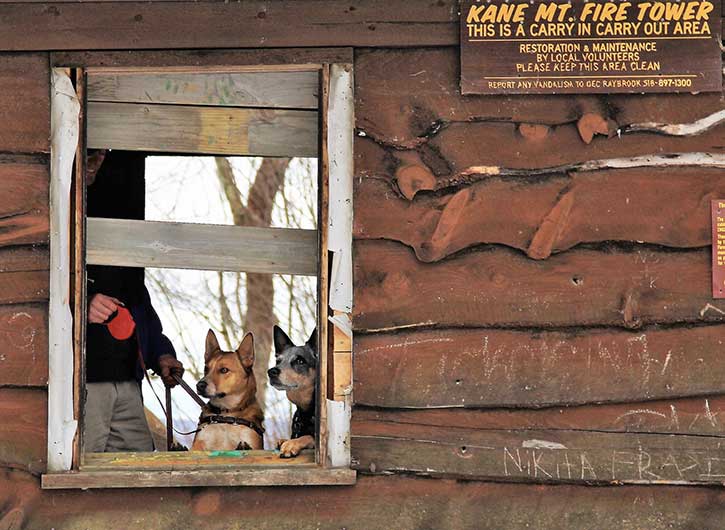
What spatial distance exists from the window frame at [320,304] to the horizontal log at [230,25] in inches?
2.4

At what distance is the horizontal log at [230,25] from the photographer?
5.02m

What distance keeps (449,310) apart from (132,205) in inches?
106

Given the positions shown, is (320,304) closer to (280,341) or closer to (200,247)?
(200,247)

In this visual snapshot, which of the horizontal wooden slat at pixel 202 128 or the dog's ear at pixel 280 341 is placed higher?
the horizontal wooden slat at pixel 202 128

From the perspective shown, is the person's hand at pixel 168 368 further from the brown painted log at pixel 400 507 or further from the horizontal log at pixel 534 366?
the horizontal log at pixel 534 366

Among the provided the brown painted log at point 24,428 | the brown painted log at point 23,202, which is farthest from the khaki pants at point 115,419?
the brown painted log at point 23,202

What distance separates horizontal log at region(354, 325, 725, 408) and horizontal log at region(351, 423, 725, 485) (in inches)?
5.9

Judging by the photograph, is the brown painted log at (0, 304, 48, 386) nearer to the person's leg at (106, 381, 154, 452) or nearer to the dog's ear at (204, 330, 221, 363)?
the person's leg at (106, 381, 154, 452)

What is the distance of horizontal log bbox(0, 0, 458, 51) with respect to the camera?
5.02 meters

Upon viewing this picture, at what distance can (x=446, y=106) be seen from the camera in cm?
504

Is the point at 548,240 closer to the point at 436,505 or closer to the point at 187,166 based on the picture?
the point at 436,505

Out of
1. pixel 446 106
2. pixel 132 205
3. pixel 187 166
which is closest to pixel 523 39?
pixel 446 106

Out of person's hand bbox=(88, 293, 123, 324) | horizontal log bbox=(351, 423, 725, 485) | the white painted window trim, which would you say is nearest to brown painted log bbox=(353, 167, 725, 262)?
horizontal log bbox=(351, 423, 725, 485)

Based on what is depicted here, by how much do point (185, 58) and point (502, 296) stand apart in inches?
70.5
